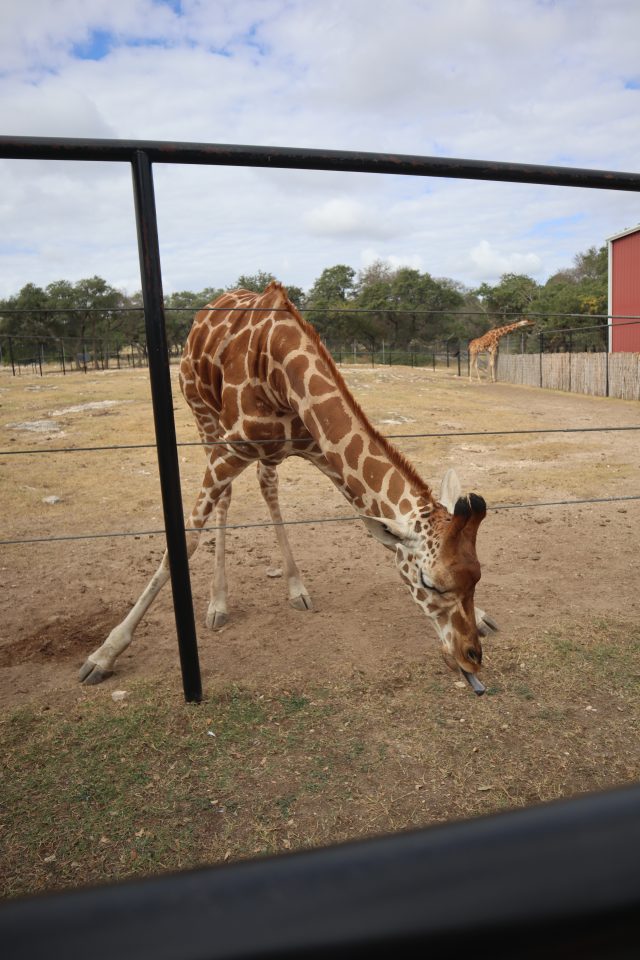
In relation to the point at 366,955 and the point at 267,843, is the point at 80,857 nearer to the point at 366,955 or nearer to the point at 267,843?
the point at 267,843

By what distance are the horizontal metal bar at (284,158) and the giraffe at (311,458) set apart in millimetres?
645

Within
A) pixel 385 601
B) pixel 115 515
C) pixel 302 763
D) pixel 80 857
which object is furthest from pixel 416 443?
pixel 80 857

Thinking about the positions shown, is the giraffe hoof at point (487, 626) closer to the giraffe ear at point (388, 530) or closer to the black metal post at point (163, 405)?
the giraffe ear at point (388, 530)

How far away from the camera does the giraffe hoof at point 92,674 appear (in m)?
3.84

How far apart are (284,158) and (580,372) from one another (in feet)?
63.0

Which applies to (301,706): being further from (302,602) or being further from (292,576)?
(292,576)

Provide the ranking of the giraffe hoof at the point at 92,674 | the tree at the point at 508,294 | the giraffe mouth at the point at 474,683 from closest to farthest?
the giraffe mouth at the point at 474,683, the giraffe hoof at the point at 92,674, the tree at the point at 508,294

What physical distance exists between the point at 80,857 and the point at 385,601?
9.12 feet

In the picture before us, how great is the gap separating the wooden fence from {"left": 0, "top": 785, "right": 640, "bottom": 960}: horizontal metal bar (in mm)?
19442

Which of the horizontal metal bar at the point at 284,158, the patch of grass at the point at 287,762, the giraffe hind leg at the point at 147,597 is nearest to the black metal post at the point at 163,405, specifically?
the horizontal metal bar at the point at 284,158

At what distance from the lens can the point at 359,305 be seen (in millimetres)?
22641

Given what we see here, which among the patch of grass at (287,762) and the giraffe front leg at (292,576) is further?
the giraffe front leg at (292,576)

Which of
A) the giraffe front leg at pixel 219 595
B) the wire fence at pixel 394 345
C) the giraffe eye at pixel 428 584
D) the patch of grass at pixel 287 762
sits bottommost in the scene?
the patch of grass at pixel 287 762

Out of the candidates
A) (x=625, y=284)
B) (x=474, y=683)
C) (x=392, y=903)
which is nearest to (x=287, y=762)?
(x=474, y=683)
